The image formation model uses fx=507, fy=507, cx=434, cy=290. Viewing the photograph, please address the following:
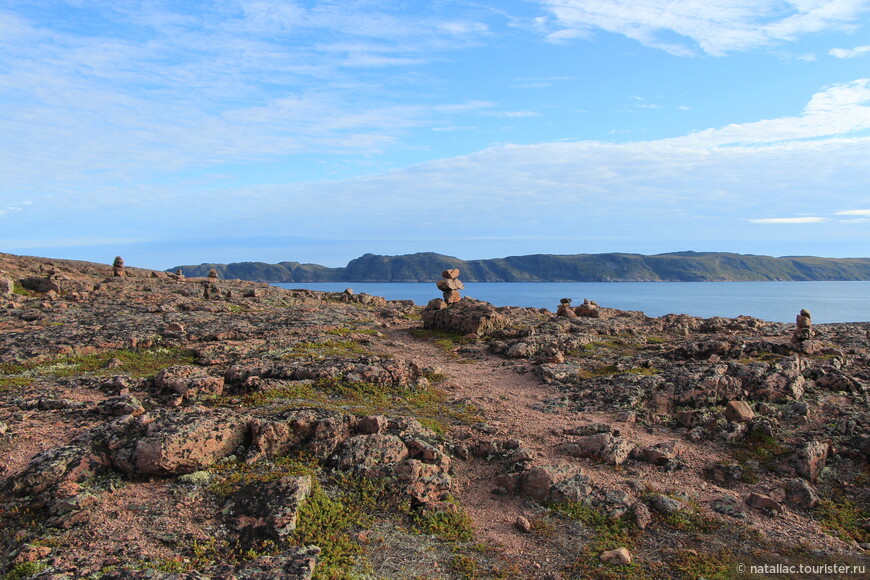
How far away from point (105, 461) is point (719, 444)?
66.8 feet

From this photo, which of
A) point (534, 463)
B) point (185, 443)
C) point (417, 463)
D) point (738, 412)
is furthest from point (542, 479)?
point (185, 443)

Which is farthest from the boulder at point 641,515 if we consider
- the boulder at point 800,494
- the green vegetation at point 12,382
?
the green vegetation at point 12,382

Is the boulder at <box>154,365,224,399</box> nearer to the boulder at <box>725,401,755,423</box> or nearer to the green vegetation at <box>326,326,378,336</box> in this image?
the green vegetation at <box>326,326,378,336</box>

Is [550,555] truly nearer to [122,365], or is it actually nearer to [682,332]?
[122,365]

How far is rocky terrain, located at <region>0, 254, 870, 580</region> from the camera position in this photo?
12.1m

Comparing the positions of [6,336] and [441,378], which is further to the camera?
[6,336]

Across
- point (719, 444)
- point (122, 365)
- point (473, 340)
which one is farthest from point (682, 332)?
point (122, 365)

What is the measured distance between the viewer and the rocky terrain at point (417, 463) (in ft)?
39.7

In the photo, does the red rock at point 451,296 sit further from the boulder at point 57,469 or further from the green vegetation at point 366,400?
the boulder at point 57,469

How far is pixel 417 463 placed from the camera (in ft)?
50.8

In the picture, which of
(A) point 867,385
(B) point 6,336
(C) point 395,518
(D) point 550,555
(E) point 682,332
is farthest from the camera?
(E) point 682,332

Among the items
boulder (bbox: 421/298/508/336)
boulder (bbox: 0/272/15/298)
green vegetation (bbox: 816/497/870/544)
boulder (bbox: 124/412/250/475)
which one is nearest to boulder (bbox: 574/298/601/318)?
boulder (bbox: 421/298/508/336)

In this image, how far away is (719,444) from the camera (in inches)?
734

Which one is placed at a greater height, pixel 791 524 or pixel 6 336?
pixel 6 336
